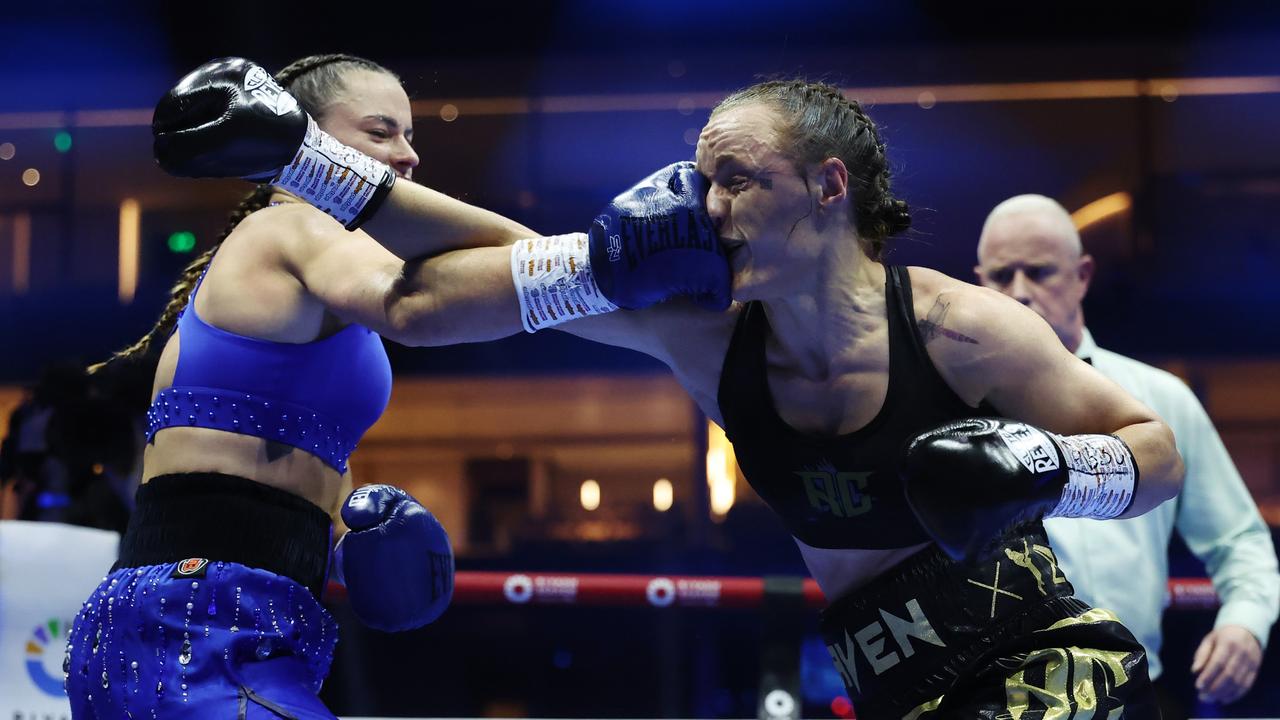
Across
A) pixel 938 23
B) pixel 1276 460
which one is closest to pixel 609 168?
pixel 938 23

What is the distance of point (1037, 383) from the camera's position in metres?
1.52

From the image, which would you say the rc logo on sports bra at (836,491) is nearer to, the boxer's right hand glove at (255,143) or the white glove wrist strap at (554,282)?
the white glove wrist strap at (554,282)

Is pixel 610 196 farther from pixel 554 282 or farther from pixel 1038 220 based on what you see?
pixel 554 282

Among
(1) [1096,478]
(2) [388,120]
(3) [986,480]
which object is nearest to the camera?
(3) [986,480]

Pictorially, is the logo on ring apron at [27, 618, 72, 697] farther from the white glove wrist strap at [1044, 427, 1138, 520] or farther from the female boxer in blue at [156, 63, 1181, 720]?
the white glove wrist strap at [1044, 427, 1138, 520]

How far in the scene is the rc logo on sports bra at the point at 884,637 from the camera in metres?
1.51

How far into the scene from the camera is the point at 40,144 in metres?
6.81

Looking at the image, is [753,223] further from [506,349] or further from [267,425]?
[506,349]

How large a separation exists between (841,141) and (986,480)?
1.86 feet

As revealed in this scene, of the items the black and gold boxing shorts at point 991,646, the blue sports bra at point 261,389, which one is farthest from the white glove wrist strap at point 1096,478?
the blue sports bra at point 261,389

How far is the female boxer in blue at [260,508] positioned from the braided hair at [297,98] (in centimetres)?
20

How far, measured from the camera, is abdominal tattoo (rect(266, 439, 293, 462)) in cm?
158

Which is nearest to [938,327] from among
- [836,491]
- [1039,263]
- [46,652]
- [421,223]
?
[836,491]

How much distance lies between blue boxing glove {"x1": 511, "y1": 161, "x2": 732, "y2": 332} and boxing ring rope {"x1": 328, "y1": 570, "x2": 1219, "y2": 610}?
4.39ft
